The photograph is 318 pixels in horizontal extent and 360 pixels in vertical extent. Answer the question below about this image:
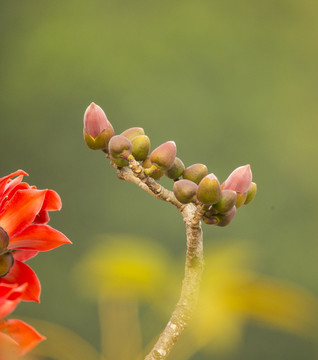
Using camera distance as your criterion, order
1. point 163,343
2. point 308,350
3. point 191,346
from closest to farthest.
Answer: point 163,343 → point 191,346 → point 308,350

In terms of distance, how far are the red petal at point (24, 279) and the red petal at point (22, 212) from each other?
17 millimetres

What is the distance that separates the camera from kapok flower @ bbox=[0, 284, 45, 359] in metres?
0.16

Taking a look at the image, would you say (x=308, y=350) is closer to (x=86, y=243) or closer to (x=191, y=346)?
(x=86, y=243)

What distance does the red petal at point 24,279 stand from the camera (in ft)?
0.74

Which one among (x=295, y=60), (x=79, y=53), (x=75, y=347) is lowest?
(x=75, y=347)

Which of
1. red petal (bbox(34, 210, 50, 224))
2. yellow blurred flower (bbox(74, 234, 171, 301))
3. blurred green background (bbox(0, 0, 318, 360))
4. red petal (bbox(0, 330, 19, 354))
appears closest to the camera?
red petal (bbox(0, 330, 19, 354))

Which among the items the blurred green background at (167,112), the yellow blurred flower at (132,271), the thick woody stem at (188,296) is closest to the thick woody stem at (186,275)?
the thick woody stem at (188,296)

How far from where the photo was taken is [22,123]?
2299 mm

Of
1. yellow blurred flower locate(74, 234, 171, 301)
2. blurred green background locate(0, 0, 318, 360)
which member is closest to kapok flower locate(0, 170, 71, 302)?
yellow blurred flower locate(74, 234, 171, 301)

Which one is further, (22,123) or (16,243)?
(22,123)

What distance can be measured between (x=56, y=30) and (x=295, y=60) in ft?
3.31

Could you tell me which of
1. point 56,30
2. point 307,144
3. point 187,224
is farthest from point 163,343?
point 56,30

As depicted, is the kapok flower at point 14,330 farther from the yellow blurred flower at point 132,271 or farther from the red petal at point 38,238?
the yellow blurred flower at point 132,271

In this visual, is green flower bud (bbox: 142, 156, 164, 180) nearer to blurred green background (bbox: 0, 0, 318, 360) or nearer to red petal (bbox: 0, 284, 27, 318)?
red petal (bbox: 0, 284, 27, 318)
